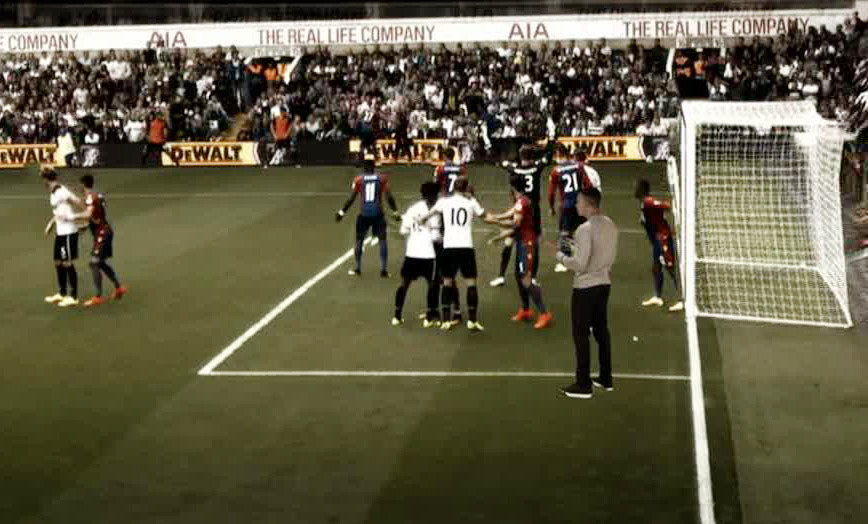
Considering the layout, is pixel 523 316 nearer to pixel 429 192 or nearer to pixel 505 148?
pixel 429 192

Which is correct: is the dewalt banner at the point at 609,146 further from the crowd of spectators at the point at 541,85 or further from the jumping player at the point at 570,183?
the jumping player at the point at 570,183

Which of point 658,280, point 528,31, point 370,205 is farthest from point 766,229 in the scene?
point 528,31

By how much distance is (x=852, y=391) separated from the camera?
48.0 ft

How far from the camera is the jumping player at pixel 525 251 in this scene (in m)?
18.1

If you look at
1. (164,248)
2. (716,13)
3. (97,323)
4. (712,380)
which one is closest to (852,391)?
(712,380)

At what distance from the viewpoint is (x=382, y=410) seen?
558 inches

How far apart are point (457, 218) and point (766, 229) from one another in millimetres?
9777

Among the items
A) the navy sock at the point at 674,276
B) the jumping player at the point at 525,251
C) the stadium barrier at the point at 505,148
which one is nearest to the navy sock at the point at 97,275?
the jumping player at the point at 525,251

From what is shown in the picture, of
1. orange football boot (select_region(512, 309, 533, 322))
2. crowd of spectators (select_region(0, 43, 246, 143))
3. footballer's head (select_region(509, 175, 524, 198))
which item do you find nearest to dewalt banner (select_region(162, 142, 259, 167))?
crowd of spectators (select_region(0, 43, 246, 143))

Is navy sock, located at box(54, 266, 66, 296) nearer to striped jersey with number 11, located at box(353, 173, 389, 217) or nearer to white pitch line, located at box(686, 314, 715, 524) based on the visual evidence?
striped jersey with number 11, located at box(353, 173, 389, 217)

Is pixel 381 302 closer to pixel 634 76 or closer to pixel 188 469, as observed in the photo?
pixel 188 469

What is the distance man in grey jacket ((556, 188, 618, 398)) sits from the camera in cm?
1427

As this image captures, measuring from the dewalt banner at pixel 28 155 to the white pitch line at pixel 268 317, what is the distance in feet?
69.2

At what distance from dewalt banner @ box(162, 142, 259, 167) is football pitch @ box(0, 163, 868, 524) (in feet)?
63.0
